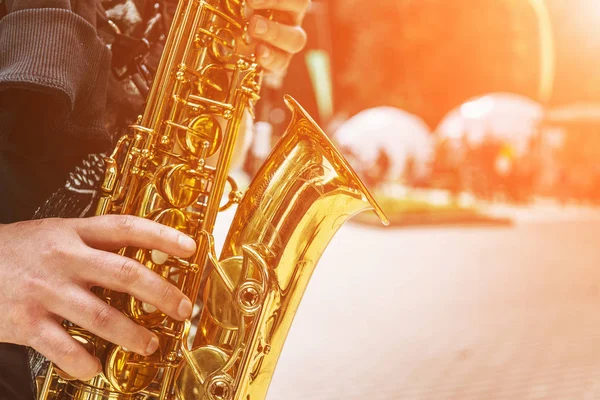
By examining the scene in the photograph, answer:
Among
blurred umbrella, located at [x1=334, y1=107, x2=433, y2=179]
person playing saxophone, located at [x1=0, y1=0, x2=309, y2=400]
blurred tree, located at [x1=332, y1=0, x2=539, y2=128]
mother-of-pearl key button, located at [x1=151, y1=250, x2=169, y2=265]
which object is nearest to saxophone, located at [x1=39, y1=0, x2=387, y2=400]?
mother-of-pearl key button, located at [x1=151, y1=250, x2=169, y2=265]

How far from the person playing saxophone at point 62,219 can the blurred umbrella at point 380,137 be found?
1133 cm

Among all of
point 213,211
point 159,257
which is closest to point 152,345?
point 159,257

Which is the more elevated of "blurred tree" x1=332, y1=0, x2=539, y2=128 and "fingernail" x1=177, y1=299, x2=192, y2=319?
"blurred tree" x1=332, y1=0, x2=539, y2=128

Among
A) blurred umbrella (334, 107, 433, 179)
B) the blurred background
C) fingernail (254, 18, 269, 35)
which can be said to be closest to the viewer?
fingernail (254, 18, 269, 35)

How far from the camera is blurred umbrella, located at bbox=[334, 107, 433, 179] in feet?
41.5

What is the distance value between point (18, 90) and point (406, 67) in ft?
55.5

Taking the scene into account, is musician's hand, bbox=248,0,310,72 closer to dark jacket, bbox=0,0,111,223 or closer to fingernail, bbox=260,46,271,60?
fingernail, bbox=260,46,271,60

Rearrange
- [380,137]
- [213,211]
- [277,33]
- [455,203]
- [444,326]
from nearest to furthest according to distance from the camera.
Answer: [213,211], [277,33], [444,326], [455,203], [380,137]

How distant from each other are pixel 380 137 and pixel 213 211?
11.6 meters

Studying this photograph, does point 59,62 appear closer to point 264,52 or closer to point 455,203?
point 264,52

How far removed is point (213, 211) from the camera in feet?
4.13

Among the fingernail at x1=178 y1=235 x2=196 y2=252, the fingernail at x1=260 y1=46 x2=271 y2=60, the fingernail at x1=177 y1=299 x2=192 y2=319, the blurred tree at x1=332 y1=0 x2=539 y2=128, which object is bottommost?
the fingernail at x1=177 y1=299 x2=192 y2=319

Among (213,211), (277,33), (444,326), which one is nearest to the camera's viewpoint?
(213,211)

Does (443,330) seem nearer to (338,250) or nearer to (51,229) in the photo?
(338,250)
